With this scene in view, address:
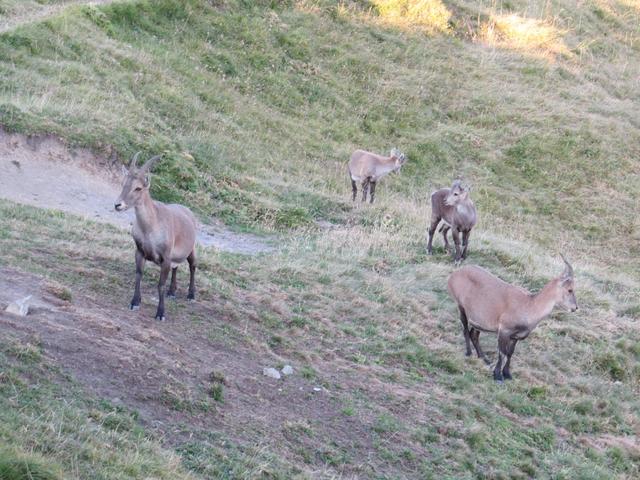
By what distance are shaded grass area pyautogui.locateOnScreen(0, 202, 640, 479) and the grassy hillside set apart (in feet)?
0.12

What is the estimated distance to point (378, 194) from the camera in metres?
22.3

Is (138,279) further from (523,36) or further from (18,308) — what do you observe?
(523,36)

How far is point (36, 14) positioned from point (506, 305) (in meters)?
16.7

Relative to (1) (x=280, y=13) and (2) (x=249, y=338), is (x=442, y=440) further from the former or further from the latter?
(1) (x=280, y=13)

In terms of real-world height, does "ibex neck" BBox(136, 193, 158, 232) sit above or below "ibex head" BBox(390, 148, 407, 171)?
above

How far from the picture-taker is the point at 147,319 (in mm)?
9477

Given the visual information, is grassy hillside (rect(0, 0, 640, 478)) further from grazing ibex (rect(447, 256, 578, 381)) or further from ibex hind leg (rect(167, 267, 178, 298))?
grazing ibex (rect(447, 256, 578, 381))

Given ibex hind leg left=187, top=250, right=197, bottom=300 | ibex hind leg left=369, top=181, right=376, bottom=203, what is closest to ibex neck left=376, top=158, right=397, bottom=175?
ibex hind leg left=369, top=181, right=376, bottom=203

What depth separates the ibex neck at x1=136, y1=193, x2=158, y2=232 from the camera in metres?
9.46

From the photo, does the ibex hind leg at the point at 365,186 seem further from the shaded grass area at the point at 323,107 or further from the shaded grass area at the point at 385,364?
the shaded grass area at the point at 385,364

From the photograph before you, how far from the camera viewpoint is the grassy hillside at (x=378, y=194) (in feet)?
31.2

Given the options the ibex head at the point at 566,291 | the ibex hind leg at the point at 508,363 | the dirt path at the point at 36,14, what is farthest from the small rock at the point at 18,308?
the dirt path at the point at 36,14

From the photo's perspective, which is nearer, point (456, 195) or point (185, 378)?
point (185, 378)

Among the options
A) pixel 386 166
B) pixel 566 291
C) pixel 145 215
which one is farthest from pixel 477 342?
pixel 386 166
